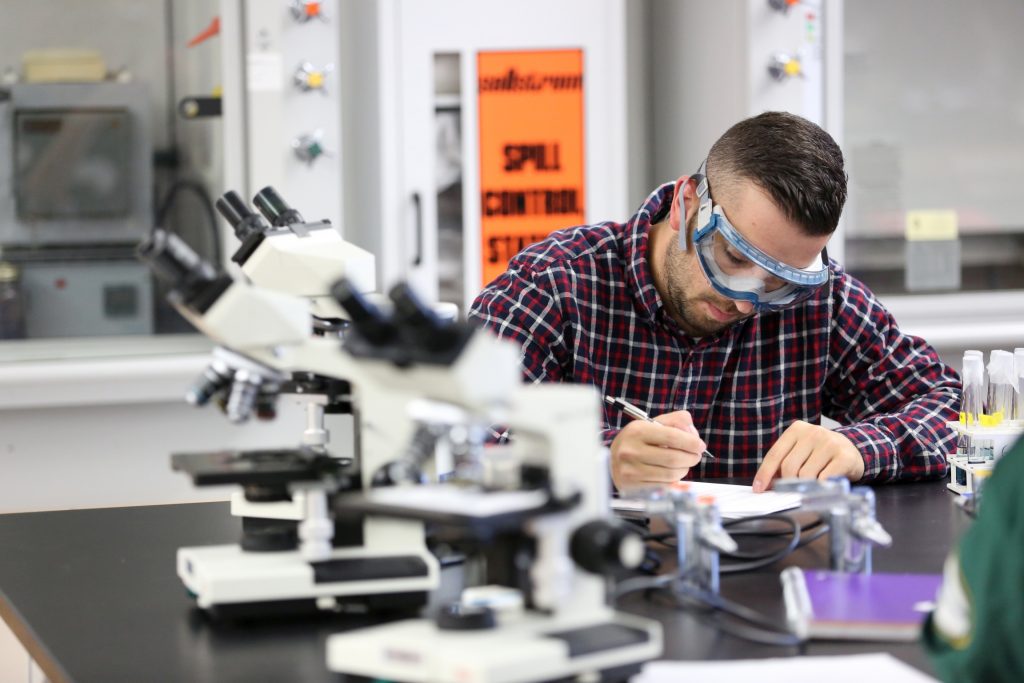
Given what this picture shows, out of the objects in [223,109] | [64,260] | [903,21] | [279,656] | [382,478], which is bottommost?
[279,656]

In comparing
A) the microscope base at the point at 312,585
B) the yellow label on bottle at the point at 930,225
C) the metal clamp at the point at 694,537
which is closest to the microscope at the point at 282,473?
the microscope base at the point at 312,585

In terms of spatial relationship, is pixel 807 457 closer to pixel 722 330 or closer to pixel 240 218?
pixel 722 330

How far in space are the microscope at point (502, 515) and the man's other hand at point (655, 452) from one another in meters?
0.59

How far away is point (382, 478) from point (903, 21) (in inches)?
126

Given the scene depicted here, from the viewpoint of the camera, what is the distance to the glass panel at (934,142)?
3922 millimetres

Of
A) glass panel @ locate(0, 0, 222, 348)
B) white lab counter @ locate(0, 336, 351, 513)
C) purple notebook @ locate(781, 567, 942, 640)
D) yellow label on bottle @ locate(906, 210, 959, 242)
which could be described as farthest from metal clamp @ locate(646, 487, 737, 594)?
yellow label on bottle @ locate(906, 210, 959, 242)

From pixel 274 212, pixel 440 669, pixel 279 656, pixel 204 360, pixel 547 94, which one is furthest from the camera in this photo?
pixel 547 94

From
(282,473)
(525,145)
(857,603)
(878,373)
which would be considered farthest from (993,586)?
(525,145)

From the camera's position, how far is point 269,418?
1270mm

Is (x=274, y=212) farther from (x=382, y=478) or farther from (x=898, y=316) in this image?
(x=898, y=316)

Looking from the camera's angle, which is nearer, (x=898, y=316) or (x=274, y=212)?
(x=274, y=212)

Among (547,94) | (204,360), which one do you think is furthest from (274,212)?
(547,94)

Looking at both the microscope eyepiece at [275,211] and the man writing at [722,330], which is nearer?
the microscope eyepiece at [275,211]

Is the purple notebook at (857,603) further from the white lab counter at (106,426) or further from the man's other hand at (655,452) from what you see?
the white lab counter at (106,426)
